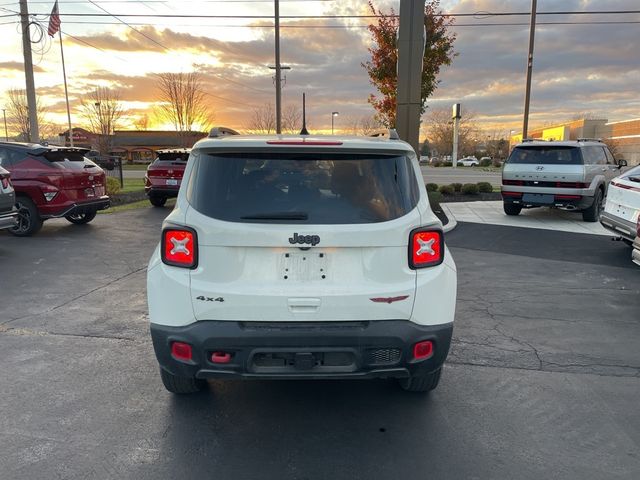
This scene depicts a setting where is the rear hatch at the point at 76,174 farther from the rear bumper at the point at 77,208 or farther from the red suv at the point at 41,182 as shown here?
the rear bumper at the point at 77,208

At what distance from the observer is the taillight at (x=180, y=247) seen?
2826 mm

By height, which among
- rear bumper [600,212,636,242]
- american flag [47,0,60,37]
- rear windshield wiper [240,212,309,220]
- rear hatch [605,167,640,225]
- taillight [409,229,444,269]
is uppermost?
american flag [47,0,60,37]

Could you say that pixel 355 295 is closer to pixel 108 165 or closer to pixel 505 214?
pixel 505 214

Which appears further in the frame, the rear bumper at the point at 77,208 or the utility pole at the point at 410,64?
the utility pole at the point at 410,64

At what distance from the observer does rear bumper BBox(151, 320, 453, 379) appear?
2771 mm

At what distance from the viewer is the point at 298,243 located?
9.06ft

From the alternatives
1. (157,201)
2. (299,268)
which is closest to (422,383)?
(299,268)

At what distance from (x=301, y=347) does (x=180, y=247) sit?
912 mm

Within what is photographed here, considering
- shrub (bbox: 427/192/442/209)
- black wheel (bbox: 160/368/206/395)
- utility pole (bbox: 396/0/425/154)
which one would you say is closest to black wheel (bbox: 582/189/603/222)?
shrub (bbox: 427/192/442/209)

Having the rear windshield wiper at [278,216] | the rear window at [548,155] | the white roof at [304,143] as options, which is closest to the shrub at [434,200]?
the rear window at [548,155]

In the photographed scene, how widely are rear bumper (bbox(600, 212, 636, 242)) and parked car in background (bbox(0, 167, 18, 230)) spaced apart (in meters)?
9.95

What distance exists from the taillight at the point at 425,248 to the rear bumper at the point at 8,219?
7.73 metres

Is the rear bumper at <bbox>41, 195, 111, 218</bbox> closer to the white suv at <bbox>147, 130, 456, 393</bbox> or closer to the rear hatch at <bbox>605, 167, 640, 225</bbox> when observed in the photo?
the white suv at <bbox>147, 130, 456, 393</bbox>

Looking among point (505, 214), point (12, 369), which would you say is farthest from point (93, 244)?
point (505, 214)
